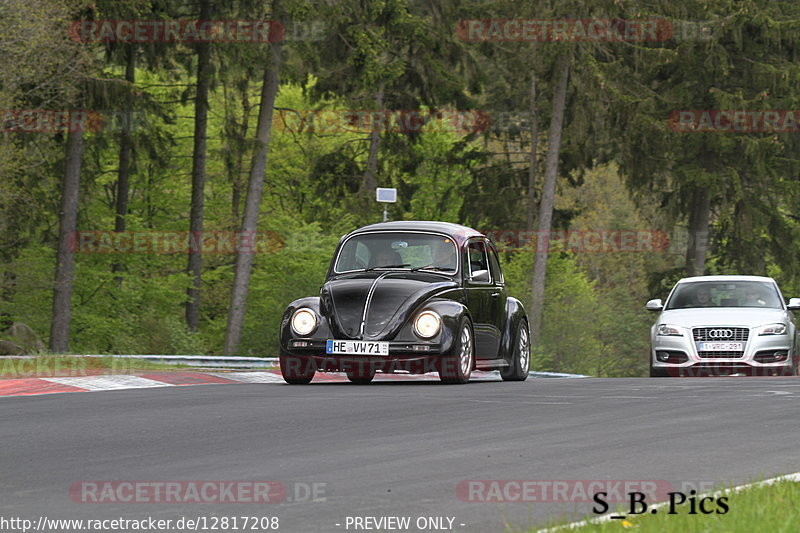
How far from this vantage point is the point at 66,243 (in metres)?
35.5

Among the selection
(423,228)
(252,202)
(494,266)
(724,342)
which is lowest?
Answer: (724,342)

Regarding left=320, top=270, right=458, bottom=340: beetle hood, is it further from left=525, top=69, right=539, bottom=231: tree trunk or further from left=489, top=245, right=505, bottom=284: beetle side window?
left=525, top=69, right=539, bottom=231: tree trunk

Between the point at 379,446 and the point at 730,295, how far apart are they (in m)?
14.2

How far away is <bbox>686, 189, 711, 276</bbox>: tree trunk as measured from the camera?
44.8 metres

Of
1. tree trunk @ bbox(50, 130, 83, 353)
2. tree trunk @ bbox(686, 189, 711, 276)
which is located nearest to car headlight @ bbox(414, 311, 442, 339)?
tree trunk @ bbox(50, 130, 83, 353)

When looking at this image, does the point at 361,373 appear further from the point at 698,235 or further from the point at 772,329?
the point at 698,235

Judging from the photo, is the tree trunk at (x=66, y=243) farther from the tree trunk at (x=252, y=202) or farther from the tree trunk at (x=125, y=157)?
the tree trunk at (x=252, y=202)

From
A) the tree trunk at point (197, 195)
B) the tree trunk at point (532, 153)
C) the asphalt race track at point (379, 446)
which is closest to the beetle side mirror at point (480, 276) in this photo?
the asphalt race track at point (379, 446)

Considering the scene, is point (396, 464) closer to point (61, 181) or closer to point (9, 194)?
point (9, 194)

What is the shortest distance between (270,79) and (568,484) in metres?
31.1

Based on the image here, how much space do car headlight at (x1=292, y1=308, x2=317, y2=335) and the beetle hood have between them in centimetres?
18

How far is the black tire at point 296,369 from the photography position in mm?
→ 17141

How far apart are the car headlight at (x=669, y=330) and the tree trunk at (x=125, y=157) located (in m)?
18.0

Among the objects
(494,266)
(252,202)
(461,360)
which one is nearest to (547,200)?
(252,202)
